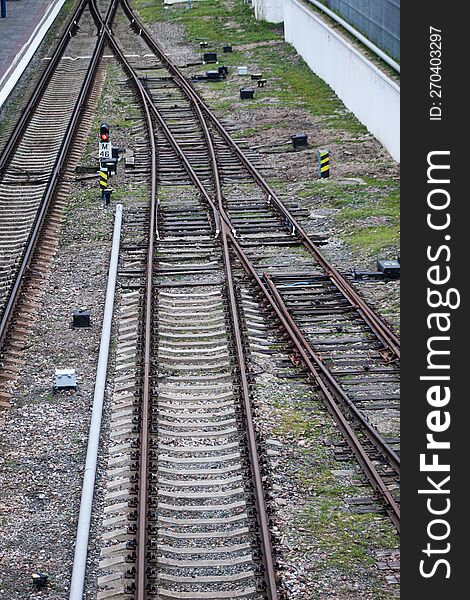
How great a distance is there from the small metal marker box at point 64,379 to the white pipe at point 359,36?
16.2 metres

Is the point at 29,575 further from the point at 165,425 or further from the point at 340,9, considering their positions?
the point at 340,9

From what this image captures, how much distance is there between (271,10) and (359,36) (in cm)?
1473

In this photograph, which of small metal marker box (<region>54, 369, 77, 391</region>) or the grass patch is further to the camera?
small metal marker box (<region>54, 369, 77, 391</region>)

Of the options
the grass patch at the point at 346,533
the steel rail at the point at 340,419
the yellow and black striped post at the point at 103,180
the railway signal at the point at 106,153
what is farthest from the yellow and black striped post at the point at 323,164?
the grass patch at the point at 346,533

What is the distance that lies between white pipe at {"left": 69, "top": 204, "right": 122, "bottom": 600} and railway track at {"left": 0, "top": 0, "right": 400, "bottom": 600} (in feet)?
0.78

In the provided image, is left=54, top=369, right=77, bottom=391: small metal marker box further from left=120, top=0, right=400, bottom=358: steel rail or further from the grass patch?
the grass patch

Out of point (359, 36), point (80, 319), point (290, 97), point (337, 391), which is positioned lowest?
point (290, 97)

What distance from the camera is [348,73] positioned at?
34906mm

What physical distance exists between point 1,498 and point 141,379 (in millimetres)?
3253

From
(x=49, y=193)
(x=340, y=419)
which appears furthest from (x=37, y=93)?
(x=340, y=419)

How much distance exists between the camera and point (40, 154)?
30875mm

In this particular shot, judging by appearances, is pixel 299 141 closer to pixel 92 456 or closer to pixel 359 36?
pixel 359 36

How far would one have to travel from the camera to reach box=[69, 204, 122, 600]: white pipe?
12.2 metres

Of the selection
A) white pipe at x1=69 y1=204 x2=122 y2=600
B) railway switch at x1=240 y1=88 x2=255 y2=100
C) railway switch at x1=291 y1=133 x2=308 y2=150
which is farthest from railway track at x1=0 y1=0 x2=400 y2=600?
railway switch at x1=240 y1=88 x2=255 y2=100
